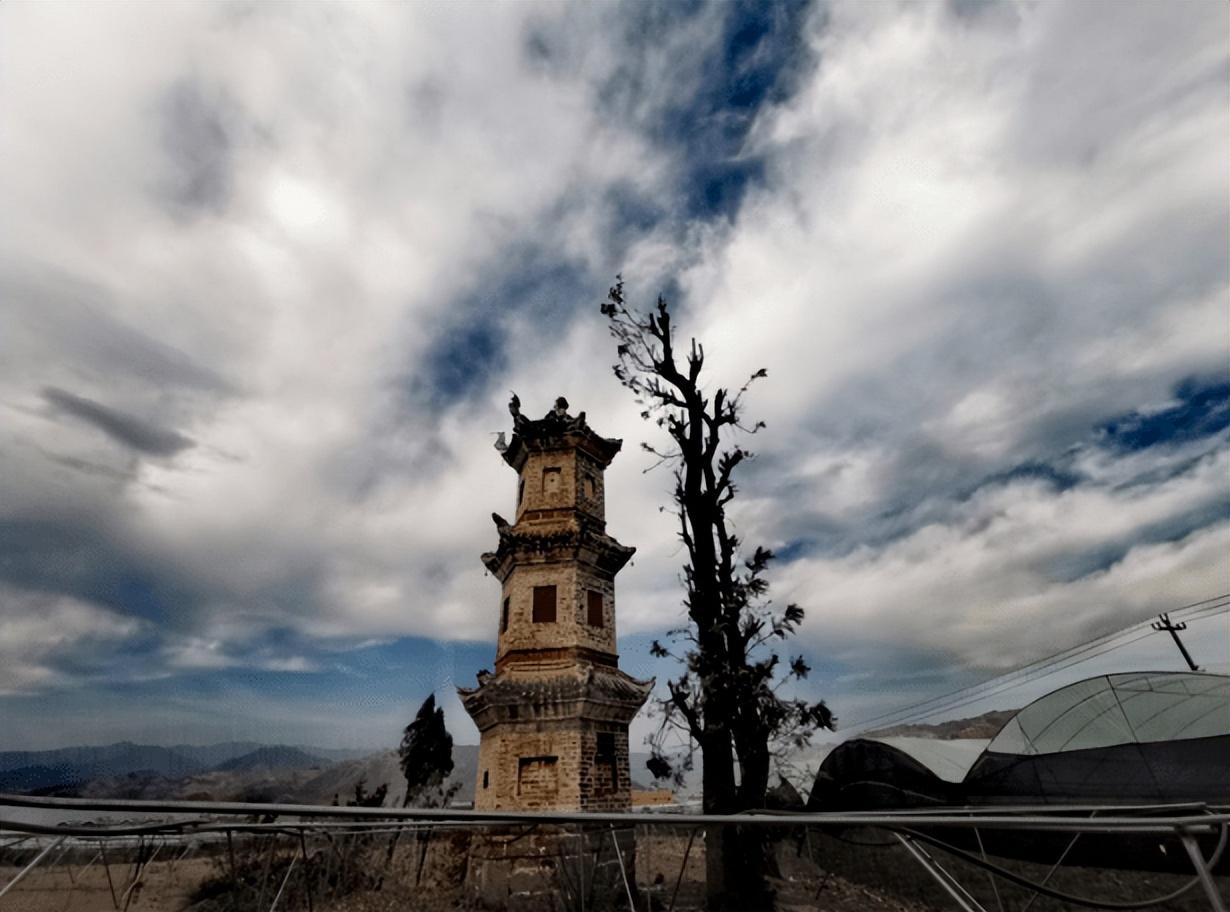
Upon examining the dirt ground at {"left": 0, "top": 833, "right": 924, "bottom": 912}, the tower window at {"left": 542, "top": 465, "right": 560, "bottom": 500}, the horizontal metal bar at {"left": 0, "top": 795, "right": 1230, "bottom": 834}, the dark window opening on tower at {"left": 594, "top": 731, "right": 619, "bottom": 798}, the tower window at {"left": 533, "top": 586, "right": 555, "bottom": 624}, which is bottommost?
the dirt ground at {"left": 0, "top": 833, "right": 924, "bottom": 912}

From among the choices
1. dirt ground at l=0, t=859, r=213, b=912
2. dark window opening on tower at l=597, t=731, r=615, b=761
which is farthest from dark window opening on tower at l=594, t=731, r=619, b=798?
dirt ground at l=0, t=859, r=213, b=912

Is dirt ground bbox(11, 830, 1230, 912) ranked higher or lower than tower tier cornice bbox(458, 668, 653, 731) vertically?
lower

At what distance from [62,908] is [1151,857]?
26424mm

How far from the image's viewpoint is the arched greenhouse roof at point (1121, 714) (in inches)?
496

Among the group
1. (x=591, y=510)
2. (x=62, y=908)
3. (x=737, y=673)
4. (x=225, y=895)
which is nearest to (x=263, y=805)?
(x=737, y=673)

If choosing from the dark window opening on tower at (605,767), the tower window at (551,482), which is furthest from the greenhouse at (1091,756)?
the tower window at (551,482)

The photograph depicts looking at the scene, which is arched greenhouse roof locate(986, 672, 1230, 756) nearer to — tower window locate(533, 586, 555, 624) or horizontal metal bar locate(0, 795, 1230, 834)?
horizontal metal bar locate(0, 795, 1230, 834)

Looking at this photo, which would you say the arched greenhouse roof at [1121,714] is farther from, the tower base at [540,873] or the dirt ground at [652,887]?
the tower base at [540,873]

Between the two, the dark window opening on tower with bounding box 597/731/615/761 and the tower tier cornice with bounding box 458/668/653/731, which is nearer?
the tower tier cornice with bounding box 458/668/653/731

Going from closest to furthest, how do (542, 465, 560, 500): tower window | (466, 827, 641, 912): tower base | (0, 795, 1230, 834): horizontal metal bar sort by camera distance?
(0, 795, 1230, 834): horizontal metal bar
(466, 827, 641, 912): tower base
(542, 465, 560, 500): tower window

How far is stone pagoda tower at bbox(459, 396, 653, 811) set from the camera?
1449 cm

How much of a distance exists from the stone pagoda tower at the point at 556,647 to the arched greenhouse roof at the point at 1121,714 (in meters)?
10.4

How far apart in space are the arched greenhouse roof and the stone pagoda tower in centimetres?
1041

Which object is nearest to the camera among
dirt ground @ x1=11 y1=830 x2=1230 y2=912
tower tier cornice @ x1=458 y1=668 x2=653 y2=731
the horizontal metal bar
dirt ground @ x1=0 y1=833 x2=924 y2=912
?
the horizontal metal bar
